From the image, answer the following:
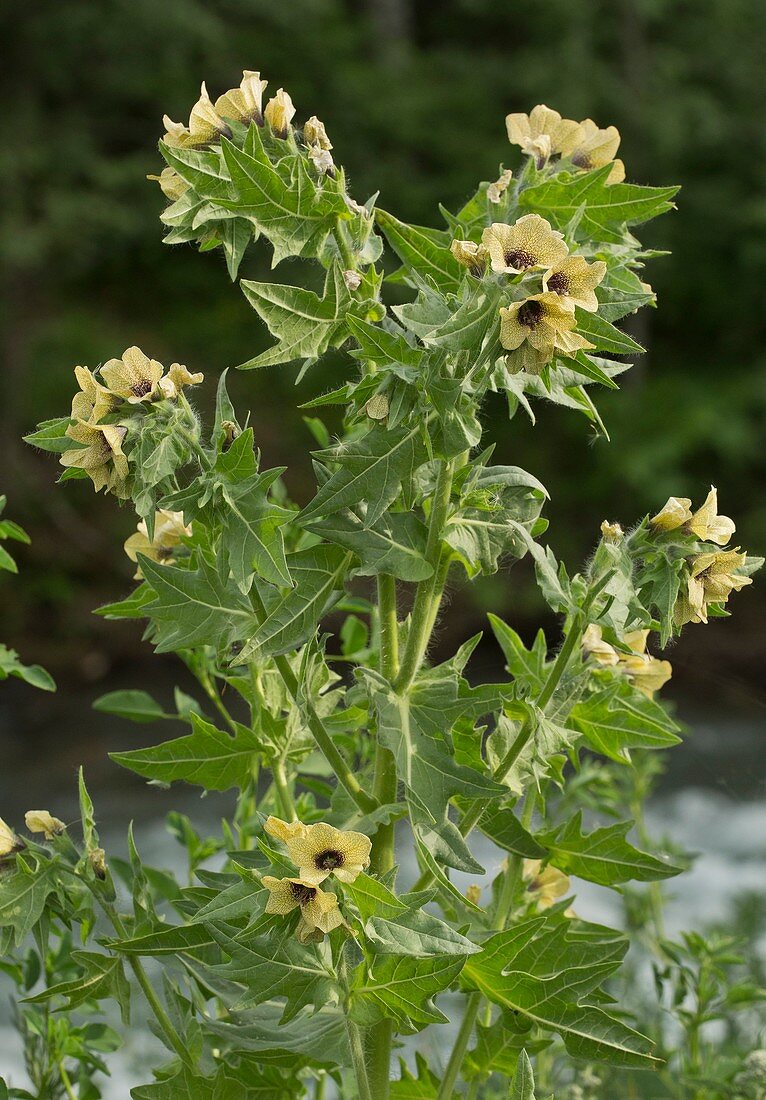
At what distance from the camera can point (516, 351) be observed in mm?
512

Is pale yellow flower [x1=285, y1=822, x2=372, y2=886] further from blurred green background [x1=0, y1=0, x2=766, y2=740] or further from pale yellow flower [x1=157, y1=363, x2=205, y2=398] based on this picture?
blurred green background [x1=0, y1=0, x2=766, y2=740]

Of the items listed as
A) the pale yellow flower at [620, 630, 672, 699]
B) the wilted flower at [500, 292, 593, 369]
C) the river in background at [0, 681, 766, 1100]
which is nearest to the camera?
Answer: the wilted flower at [500, 292, 593, 369]

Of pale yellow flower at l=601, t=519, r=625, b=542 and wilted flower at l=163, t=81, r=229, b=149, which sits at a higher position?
wilted flower at l=163, t=81, r=229, b=149

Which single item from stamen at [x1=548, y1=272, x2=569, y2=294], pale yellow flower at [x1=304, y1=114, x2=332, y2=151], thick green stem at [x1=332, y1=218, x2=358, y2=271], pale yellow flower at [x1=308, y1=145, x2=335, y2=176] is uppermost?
pale yellow flower at [x1=304, y1=114, x2=332, y2=151]

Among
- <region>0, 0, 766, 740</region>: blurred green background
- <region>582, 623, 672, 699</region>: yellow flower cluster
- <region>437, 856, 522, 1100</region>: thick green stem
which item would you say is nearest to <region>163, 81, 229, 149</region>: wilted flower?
<region>582, 623, 672, 699</region>: yellow flower cluster

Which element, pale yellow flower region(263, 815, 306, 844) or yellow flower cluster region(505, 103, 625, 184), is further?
yellow flower cluster region(505, 103, 625, 184)

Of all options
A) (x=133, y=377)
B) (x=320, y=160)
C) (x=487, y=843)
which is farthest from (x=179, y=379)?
(x=487, y=843)

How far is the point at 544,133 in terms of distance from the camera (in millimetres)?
680

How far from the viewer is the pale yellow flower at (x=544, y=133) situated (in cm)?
66

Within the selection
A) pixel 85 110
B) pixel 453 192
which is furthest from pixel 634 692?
pixel 85 110

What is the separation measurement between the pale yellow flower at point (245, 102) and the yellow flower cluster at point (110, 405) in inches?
5.7

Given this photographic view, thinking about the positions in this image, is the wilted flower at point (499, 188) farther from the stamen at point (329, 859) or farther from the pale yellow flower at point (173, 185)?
the stamen at point (329, 859)

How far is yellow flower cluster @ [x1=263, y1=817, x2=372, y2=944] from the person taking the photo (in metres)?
0.51

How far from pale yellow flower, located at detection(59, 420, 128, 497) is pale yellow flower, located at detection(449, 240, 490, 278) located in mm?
168
